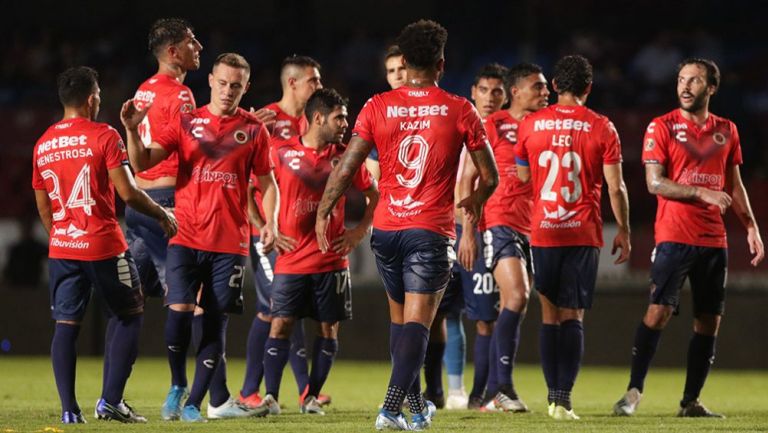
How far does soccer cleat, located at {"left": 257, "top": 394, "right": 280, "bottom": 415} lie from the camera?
360 inches

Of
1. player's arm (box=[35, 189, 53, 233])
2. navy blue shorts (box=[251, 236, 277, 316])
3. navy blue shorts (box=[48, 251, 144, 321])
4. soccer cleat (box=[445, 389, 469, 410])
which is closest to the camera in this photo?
navy blue shorts (box=[48, 251, 144, 321])

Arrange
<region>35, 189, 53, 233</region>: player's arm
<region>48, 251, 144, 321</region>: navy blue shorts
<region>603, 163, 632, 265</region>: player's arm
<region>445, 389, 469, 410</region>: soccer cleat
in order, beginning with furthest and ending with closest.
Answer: <region>445, 389, 469, 410</region>: soccer cleat
<region>603, 163, 632, 265</region>: player's arm
<region>35, 189, 53, 233</region>: player's arm
<region>48, 251, 144, 321</region>: navy blue shorts

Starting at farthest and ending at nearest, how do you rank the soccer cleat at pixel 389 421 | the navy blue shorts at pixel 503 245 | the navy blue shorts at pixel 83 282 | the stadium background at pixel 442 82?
the stadium background at pixel 442 82, the navy blue shorts at pixel 503 245, the navy blue shorts at pixel 83 282, the soccer cleat at pixel 389 421

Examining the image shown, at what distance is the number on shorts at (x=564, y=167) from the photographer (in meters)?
9.27

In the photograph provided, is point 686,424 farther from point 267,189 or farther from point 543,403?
point 267,189

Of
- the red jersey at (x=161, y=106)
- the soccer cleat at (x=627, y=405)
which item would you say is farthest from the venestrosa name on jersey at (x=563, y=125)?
the red jersey at (x=161, y=106)

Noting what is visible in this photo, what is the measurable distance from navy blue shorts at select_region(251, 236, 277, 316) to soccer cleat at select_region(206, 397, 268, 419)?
1.05m

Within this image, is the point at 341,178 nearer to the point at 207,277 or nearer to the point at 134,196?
the point at 134,196

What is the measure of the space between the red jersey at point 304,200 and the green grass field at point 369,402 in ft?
3.49

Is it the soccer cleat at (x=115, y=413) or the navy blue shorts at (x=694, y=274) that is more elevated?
the navy blue shorts at (x=694, y=274)

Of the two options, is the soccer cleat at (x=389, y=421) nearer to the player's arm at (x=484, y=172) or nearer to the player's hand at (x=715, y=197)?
the player's arm at (x=484, y=172)

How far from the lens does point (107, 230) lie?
8.39 meters

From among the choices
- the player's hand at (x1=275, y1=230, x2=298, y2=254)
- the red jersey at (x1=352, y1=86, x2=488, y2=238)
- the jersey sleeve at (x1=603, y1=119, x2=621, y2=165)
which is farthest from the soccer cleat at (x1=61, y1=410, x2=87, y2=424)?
the jersey sleeve at (x1=603, y1=119, x2=621, y2=165)

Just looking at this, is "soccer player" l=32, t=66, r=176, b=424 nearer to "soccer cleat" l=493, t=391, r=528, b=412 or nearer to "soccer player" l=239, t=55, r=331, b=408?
"soccer player" l=239, t=55, r=331, b=408
